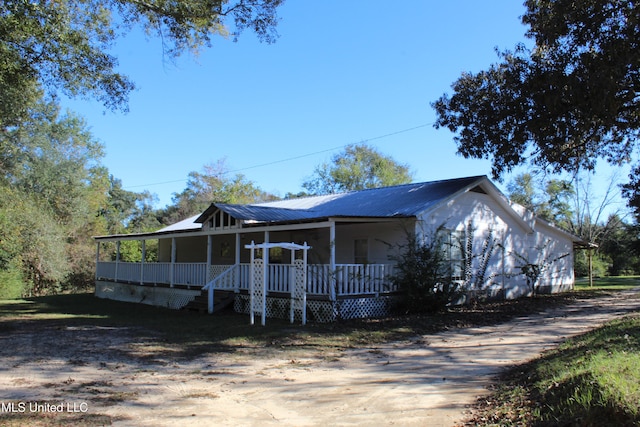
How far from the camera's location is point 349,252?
57.8 ft

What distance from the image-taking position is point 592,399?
420 cm

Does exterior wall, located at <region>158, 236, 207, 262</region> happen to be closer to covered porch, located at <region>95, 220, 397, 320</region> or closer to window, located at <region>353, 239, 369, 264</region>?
covered porch, located at <region>95, 220, 397, 320</region>

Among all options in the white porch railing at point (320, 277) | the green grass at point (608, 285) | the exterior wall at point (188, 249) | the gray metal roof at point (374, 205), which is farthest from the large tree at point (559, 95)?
the exterior wall at point (188, 249)

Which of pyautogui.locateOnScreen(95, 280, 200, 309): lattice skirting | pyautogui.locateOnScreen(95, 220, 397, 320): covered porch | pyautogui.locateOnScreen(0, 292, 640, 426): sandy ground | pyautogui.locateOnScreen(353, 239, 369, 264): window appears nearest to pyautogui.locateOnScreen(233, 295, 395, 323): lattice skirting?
pyautogui.locateOnScreen(95, 220, 397, 320): covered porch

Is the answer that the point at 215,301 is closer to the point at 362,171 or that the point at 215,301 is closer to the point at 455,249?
the point at 455,249

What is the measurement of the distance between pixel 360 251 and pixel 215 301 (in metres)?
5.56

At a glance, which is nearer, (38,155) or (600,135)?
(600,135)

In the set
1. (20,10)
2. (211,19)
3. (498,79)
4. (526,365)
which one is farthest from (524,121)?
(20,10)

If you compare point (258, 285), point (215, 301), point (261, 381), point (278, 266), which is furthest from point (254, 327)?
point (261, 381)

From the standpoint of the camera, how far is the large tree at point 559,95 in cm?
1063

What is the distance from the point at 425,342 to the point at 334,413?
199 inches

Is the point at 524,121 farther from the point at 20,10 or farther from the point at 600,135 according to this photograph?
the point at 20,10

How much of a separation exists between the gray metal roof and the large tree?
7.87 ft

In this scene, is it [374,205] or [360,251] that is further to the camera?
[374,205]
